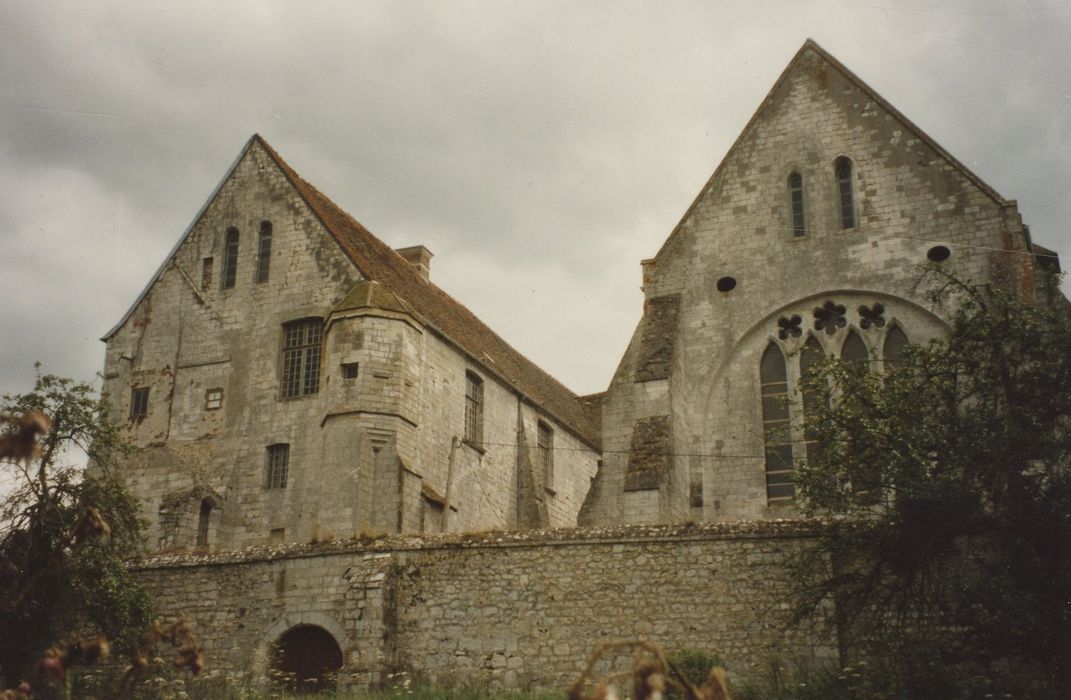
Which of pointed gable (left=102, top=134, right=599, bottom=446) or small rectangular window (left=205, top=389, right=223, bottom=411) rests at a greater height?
pointed gable (left=102, top=134, right=599, bottom=446)

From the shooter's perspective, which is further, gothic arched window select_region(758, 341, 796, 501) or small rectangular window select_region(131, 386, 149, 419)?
small rectangular window select_region(131, 386, 149, 419)

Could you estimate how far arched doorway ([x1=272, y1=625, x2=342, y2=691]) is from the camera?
20078 mm

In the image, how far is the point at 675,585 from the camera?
1898 centimetres

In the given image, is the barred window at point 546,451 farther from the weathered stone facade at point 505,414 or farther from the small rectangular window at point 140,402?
the small rectangular window at point 140,402

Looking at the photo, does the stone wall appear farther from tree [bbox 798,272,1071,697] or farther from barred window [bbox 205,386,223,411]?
barred window [bbox 205,386,223,411]

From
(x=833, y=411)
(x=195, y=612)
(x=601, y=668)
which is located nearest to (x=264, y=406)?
(x=195, y=612)

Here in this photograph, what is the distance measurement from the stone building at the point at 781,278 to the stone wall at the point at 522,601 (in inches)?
162

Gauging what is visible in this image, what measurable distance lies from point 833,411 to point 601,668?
5464 mm

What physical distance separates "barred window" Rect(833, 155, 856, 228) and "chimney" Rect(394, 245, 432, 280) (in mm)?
14271

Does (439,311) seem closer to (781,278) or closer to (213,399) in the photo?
(213,399)

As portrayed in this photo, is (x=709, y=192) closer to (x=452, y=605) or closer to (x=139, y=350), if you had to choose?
(x=452, y=605)

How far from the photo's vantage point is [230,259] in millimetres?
31188

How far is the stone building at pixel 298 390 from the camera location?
26.7m

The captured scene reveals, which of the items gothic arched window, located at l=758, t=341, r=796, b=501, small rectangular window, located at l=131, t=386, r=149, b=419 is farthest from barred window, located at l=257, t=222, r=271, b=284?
gothic arched window, located at l=758, t=341, r=796, b=501
